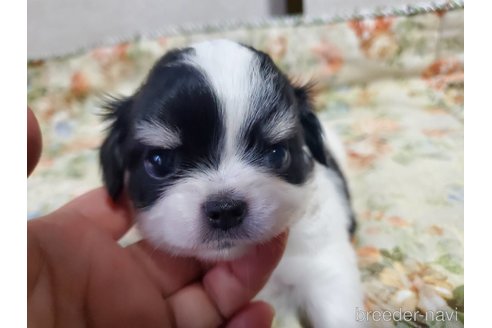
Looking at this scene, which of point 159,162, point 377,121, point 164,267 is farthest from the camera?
point 377,121

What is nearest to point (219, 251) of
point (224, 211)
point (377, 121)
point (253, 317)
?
point (224, 211)

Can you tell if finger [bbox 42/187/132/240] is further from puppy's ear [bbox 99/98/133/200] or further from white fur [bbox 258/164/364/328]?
white fur [bbox 258/164/364/328]

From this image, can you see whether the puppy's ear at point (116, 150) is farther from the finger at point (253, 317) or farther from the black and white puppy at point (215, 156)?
the finger at point (253, 317)

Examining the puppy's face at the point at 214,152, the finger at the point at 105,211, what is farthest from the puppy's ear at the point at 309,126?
the finger at the point at 105,211

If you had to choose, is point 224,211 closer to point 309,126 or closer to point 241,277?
point 241,277

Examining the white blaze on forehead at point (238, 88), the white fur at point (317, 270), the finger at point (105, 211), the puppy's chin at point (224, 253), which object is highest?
the white blaze on forehead at point (238, 88)

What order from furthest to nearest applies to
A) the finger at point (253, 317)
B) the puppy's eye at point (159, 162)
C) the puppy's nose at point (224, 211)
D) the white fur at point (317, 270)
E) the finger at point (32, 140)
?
1. the white fur at point (317, 270)
2. the finger at point (253, 317)
3. the puppy's eye at point (159, 162)
4. the puppy's nose at point (224, 211)
5. the finger at point (32, 140)

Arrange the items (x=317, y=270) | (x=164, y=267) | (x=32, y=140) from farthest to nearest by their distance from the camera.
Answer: (x=317, y=270) < (x=164, y=267) < (x=32, y=140)

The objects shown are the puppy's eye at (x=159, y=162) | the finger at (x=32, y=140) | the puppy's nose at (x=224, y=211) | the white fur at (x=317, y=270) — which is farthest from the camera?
the white fur at (x=317, y=270)
